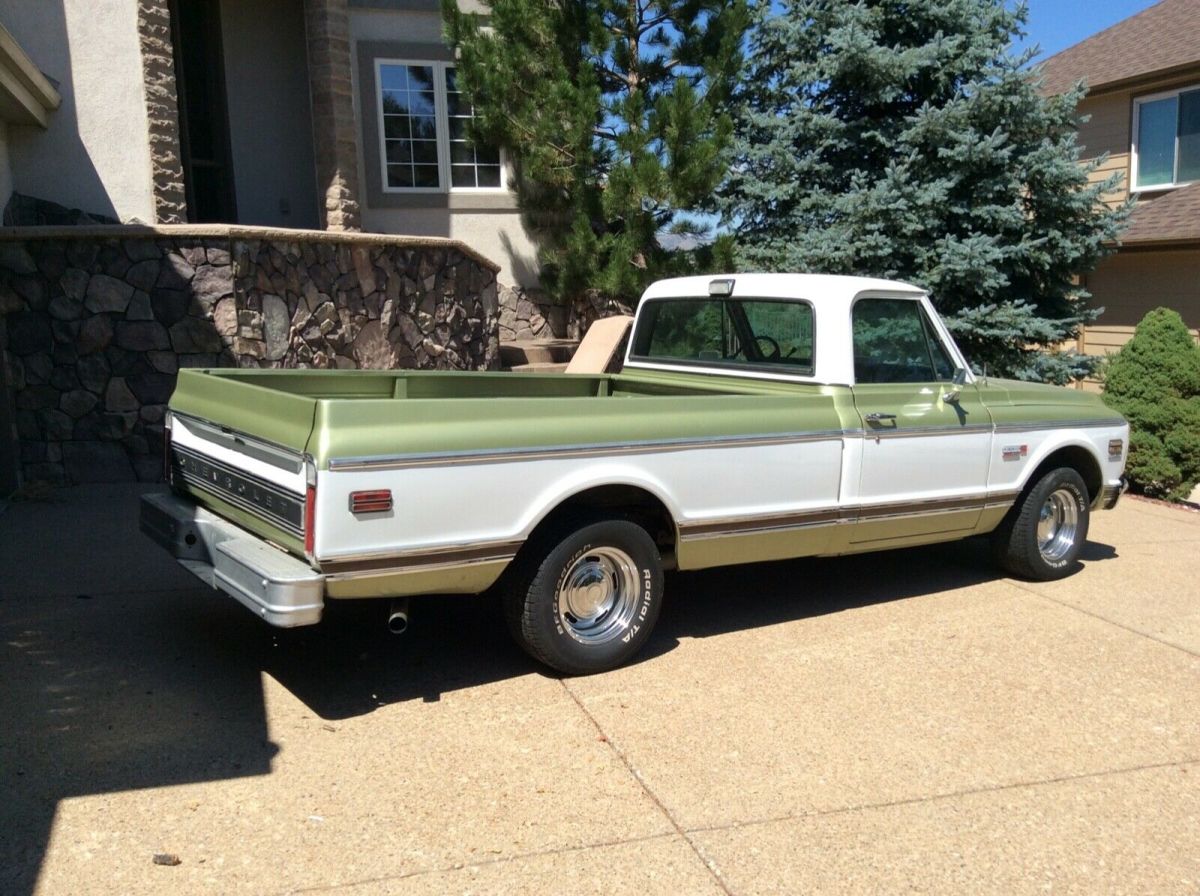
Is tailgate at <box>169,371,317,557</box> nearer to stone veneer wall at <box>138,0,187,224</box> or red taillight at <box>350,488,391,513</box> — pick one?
red taillight at <box>350,488,391,513</box>

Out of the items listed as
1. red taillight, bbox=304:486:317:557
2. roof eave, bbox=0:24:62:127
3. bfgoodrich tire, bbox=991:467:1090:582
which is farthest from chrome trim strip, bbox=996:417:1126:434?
roof eave, bbox=0:24:62:127

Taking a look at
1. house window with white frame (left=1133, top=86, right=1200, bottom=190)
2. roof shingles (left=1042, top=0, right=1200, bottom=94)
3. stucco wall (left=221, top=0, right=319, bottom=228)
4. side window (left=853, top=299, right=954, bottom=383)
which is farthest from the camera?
roof shingles (left=1042, top=0, right=1200, bottom=94)

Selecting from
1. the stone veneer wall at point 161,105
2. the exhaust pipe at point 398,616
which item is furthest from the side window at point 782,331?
the stone veneer wall at point 161,105

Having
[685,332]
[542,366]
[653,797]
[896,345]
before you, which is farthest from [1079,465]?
[542,366]

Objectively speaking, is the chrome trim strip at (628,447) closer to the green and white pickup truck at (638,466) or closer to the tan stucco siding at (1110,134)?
the green and white pickup truck at (638,466)

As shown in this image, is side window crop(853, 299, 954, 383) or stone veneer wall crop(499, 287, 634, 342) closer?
side window crop(853, 299, 954, 383)

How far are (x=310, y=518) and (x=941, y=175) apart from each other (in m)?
8.64


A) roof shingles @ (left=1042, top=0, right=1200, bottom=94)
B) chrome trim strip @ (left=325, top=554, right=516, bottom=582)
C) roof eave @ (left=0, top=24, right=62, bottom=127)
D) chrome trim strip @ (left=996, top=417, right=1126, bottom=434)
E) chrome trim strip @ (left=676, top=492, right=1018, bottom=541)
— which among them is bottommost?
chrome trim strip @ (left=676, top=492, right=1018, bottom=541)

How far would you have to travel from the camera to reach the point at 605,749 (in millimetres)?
4176

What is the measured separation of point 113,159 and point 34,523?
15.3 ft

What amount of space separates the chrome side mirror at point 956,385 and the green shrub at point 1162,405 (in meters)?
4.76

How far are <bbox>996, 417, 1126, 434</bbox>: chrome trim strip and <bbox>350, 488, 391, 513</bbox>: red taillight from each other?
12.3ft

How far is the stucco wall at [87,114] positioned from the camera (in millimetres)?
10344

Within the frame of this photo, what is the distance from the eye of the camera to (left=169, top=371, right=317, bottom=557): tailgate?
13.6ft
